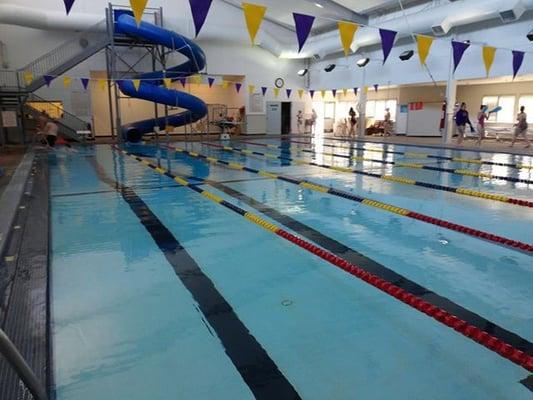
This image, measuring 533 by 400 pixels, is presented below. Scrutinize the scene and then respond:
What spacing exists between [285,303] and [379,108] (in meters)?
20.1

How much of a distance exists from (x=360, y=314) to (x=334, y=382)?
68cm

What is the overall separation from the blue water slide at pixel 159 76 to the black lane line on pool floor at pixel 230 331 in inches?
415

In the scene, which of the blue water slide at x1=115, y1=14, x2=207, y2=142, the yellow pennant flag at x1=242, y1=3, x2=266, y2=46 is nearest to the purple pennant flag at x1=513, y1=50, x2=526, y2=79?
the yellow pennant flag at x1=242, y1=3, x2=266, y2=46

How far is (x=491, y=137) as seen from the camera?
16016 mm

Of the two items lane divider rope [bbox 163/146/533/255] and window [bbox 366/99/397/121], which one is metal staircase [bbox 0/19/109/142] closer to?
lane divider rope [bbox 163/146/533/255]

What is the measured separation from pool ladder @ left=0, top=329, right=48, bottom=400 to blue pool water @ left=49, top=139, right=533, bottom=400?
0.86 feet

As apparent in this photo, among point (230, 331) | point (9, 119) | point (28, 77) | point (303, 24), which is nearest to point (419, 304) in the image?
point (230, 331)

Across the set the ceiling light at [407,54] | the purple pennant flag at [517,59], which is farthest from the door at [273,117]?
the purple pennant flag at [517,59]

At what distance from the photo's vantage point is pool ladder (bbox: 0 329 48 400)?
4.42 ft

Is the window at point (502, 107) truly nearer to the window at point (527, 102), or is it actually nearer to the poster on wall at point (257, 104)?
the window at point (527, 102)

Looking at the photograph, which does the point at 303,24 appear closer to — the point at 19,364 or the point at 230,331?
the point at 230,331

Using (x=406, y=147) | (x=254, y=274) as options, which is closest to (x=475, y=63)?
(x=406, y=147)

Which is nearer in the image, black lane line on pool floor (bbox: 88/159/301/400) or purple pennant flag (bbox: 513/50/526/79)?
black lane line on pool floor (bbox: 88/159/301/400)

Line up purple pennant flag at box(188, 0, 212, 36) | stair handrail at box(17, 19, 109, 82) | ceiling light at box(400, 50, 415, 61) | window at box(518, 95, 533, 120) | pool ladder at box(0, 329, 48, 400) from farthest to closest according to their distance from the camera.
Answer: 1. window at box(518, 95, 533, 120)
2. stair handrail at box(17, 19, 109, 82)
3. ceiling light at box(400, 50, 415, 61)
4. purple pennant flag at box(188, 0, 212, 36)
5. pool ladder at box(0, 329, 48, 400)
